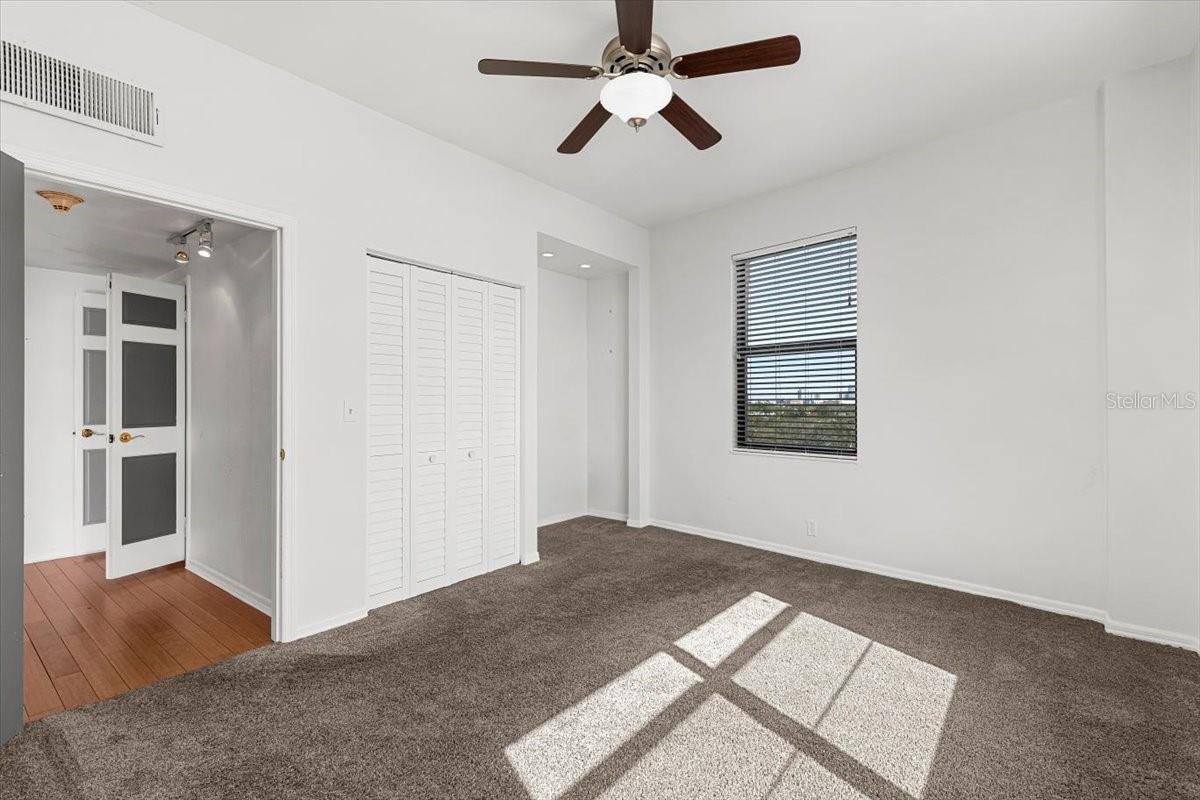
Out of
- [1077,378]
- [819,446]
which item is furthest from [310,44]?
[1077,378]

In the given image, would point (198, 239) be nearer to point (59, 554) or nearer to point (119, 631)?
point (119, 631)

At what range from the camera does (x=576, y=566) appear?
3.96 m

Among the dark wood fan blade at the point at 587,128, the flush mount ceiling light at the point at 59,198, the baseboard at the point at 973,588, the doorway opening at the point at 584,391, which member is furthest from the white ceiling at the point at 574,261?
the flush mount ceiling light at the point at 59,198

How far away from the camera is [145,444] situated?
395 cm

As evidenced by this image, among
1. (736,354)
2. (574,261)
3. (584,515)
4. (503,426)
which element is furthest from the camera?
(584,515)

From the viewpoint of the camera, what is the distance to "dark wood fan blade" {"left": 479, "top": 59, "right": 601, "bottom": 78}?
87.2 inches

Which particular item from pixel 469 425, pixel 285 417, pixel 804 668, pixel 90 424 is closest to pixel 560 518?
pixel 469 425

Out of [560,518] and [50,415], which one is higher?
[50,415]

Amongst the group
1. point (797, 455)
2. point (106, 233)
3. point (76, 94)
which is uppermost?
point (76, 94)

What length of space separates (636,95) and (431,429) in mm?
2275

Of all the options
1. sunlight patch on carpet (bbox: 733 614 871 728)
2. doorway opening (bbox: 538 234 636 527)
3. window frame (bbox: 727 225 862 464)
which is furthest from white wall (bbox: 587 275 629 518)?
sunlight patch on carpet (bbox: 733 614 871 728)

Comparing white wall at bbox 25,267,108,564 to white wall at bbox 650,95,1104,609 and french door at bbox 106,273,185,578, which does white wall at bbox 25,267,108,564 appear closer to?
french door at bbox 106,273,185,578

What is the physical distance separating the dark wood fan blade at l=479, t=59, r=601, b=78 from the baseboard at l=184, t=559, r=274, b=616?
3010 mm

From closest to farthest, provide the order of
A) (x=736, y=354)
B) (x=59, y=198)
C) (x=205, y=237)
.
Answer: (x=59, y=198), (x=205, y=237), (x=736, y=354)
